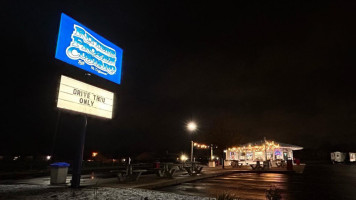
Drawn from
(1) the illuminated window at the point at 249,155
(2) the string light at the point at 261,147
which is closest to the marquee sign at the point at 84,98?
(2) the string light at the point at 261,147

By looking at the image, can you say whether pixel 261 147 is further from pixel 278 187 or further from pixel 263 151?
pixel 278 187

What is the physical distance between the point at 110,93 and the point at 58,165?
191 inches

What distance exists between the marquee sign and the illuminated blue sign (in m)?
1.17

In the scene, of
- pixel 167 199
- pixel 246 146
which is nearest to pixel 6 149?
pixel 246 146

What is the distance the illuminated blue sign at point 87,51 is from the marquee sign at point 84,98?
1.17 meters

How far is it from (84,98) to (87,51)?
9.06 ft

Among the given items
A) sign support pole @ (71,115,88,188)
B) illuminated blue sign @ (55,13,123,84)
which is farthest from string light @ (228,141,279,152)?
sign support pole @ (71,115,88,188)

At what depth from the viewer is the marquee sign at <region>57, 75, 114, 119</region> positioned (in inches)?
416

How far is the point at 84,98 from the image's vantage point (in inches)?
455

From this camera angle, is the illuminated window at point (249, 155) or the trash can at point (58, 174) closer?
the trash can at point (58, 174)

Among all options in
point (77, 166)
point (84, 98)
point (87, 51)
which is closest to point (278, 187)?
point (77, 166)

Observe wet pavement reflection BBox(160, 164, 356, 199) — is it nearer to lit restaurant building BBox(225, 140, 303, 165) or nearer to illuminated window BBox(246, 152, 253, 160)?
lit restaurant building BBox(225, 140, 303, 165)

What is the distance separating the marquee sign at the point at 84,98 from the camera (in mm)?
10578

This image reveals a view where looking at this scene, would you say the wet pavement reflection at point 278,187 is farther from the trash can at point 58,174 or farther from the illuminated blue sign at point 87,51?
the illuminated blue sign at point 87,51
